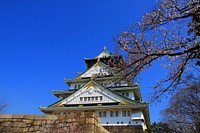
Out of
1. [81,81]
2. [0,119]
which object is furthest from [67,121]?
[81,81]

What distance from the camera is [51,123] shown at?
5.84 m

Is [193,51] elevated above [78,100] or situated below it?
below

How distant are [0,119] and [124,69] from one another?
456cm

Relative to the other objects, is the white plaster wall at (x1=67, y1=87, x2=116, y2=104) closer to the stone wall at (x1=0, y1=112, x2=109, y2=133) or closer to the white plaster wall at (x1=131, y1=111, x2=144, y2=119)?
the white plaster wall at (x1=131, y1=111, x2=144, y2=119)

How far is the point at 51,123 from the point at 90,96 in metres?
17.1

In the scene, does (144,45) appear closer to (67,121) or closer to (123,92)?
(67,121)

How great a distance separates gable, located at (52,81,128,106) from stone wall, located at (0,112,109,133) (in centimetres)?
1626

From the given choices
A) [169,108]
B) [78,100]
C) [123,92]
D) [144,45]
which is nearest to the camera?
[144,45]

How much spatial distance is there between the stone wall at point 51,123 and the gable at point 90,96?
16.3 meters

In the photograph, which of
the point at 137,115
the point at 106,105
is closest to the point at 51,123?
the point at 106,105

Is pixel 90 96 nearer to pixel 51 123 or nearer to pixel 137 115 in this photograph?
pixel 137 115

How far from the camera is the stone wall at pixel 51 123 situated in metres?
5.51

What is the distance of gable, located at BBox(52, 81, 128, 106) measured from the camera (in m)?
22.4

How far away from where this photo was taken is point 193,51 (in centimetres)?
591
